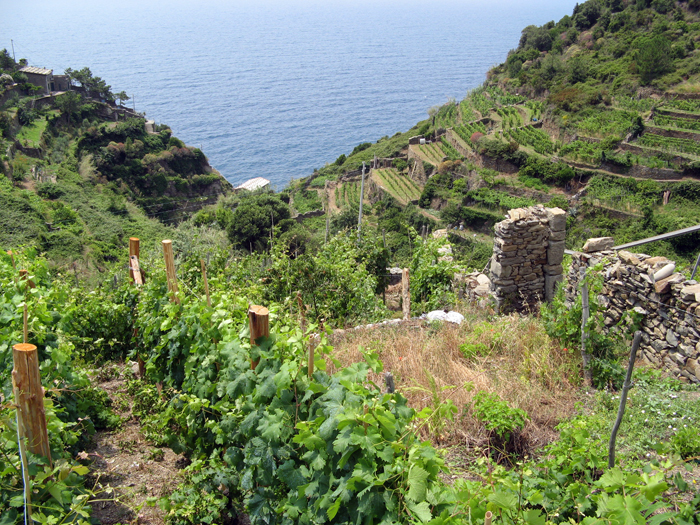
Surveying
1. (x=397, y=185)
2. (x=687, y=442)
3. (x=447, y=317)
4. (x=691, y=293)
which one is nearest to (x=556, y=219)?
(x=447, y=317)

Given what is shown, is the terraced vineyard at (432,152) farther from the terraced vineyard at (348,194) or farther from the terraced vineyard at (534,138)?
the terraced vineyard at (348,194)

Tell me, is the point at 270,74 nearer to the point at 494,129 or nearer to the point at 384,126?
the point at 384,126

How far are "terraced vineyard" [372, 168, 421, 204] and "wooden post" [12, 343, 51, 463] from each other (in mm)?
36583

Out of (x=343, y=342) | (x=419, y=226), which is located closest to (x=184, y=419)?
(x=343, y=342)

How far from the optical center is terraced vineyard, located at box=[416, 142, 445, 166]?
44031mm

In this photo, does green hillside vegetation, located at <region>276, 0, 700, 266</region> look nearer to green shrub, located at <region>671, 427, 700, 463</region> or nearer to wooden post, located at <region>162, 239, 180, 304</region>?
green shrub, located at <region>671, 427, 700, 463</region>

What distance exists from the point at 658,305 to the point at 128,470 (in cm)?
553

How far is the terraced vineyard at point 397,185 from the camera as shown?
39594mm

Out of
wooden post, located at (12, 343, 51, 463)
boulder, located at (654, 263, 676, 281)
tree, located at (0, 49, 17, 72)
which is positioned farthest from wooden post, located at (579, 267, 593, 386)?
tree, located at (0, 49, 17, 72)

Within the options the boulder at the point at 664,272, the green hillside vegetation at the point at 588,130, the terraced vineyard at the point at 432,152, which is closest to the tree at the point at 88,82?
the green hillside vegetation at the point at 588,130

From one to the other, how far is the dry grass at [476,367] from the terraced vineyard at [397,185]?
33.2m

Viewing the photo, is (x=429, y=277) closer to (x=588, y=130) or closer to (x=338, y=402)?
(x=338, y=402)

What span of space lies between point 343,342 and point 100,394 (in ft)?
8.64

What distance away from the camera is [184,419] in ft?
11.5
